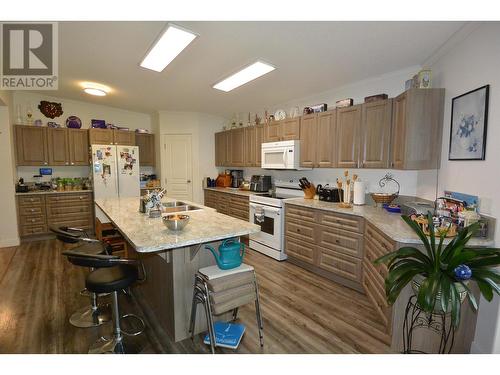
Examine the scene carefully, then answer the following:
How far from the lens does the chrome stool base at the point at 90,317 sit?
2.24m

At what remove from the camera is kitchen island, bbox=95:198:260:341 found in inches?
70.5

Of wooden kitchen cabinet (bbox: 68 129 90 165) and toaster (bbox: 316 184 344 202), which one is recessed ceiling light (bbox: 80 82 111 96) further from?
toaster (bbox: 316 184 344 202)

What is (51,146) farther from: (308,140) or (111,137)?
(308,140)

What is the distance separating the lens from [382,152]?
291 centimetres

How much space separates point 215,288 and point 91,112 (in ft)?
17.8

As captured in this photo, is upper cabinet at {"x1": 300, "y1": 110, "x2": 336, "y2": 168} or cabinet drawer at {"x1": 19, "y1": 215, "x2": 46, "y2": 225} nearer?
upper cabinet at {"x1": 300, "y1": 110, "x2": 336, "y2": 168}

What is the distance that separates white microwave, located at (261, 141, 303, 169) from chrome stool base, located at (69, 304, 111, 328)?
9.58 ft

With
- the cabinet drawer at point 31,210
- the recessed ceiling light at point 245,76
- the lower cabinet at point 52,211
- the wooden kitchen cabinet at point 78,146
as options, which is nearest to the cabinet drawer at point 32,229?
the lower cabinet at point 52,211

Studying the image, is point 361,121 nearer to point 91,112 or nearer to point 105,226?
point 105,226

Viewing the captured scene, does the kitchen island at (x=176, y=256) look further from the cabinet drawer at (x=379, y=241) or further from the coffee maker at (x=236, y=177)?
the coffee maker at (x=236, y=177)

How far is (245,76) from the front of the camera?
11.1 ft

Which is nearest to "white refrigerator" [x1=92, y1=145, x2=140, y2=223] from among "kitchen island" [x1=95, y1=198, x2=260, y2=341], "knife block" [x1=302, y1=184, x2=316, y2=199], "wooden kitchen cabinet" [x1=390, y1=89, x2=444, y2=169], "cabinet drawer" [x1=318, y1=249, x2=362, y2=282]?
"kitchen island" [x1=95, y1=198, x2=260, y2=341]

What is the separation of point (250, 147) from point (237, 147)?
0.46 metres

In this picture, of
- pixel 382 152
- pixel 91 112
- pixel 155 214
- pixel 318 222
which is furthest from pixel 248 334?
pixel 91 112
